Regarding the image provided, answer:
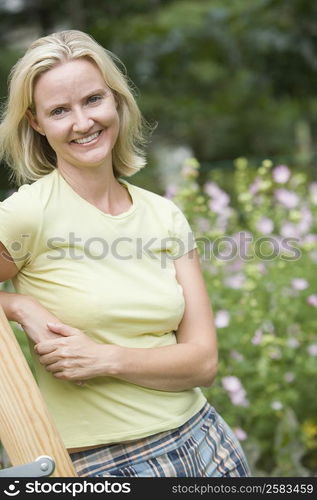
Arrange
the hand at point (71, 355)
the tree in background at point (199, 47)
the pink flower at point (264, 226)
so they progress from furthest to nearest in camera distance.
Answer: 1. the tree in background at point (199, 47)
2. the pink flower at point (264, 226)
3. the hand at point (71, 355)

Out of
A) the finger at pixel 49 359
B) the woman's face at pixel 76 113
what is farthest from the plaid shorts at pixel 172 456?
the woman's face at pixel 76 113

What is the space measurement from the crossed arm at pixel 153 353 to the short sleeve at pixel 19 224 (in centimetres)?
12

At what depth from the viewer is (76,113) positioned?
1.62 meters

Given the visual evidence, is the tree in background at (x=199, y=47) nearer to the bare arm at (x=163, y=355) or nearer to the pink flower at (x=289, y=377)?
the pink flower at (x=289, y=377)

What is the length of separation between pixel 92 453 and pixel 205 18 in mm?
9651

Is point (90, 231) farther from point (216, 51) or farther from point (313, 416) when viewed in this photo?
point (216, 51)

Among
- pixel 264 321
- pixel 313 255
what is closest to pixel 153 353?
pixel 264 321

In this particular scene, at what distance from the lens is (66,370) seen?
5.09 feet

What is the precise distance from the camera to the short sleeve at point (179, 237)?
72.1 inches

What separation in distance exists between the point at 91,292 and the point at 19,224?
196mm

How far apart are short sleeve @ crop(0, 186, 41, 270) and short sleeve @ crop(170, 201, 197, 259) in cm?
36

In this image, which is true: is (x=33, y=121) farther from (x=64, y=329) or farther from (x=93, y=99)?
(x=64, y=329)
